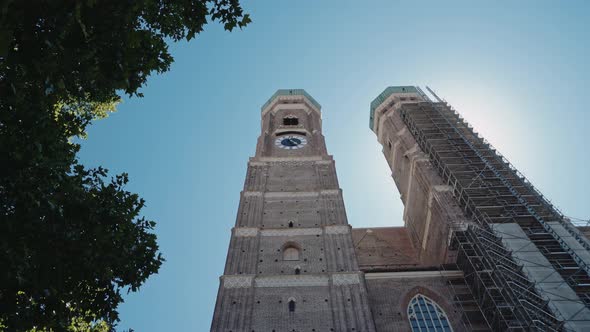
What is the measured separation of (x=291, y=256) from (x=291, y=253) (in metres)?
0.28

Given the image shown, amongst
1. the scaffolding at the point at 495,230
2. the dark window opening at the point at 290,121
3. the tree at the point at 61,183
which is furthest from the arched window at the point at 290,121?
the tree at the point at 61,183

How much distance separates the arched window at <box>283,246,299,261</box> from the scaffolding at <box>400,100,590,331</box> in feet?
23.9

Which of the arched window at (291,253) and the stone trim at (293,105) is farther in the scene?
the stone trim at (293,105)

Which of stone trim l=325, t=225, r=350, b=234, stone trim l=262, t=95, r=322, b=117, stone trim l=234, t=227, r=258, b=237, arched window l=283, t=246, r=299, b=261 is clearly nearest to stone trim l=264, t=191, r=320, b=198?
stone trim l=325, t=225, r=350, b=234

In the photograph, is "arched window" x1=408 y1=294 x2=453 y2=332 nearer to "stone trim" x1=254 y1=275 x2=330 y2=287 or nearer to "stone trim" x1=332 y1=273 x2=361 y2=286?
"stone trim" x1=332 y1=273 x2=361 y2=286

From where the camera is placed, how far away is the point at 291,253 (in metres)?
23.1

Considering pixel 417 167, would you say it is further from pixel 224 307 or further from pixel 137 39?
pixel 137 39

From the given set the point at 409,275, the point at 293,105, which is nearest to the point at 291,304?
the point at 409,275

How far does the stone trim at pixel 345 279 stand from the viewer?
66.0ft

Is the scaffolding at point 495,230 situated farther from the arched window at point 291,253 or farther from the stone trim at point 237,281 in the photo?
the stone trim at point 237,281

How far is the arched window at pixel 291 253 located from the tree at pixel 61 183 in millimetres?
12905

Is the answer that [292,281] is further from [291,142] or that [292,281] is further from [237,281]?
[291,142]

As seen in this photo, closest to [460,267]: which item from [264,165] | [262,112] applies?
[264,165]

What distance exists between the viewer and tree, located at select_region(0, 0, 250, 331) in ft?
26.8
